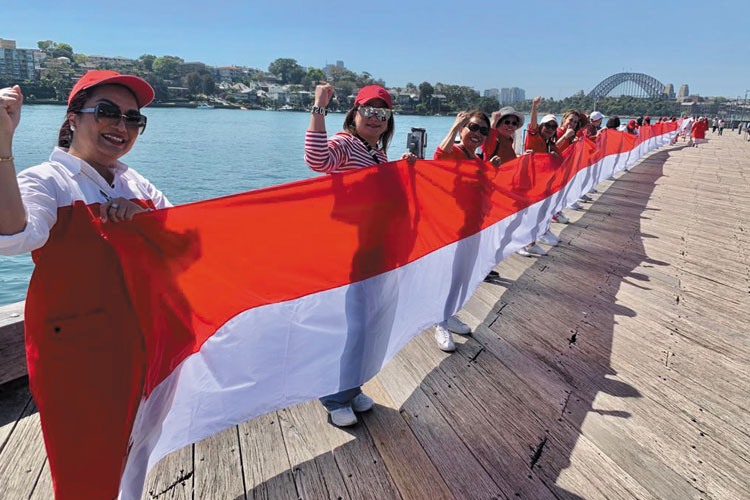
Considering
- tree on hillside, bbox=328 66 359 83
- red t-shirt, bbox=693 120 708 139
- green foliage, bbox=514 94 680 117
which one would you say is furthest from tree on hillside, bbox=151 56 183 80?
red t-shirt, bbox=693 120 708 139

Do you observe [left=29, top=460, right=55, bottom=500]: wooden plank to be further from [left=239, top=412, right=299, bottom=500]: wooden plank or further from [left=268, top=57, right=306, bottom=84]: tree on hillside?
[left=268, top=57, right=306, bottom=84]: tree on hillside

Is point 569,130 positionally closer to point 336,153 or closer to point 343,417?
point 336,153

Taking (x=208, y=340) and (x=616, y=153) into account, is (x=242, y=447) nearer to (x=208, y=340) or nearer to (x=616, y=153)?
(x=208, y=340)

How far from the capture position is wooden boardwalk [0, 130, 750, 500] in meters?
2.07

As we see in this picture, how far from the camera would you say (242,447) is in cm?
225

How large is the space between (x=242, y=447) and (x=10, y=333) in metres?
1.38

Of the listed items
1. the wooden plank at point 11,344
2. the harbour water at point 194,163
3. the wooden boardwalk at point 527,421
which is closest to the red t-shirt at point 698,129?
the harbour water at point 194,163

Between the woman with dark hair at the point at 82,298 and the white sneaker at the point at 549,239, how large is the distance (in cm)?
573

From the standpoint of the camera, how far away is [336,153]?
236cm

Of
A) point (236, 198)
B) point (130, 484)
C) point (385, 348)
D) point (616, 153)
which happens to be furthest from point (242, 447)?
point (616, 153)

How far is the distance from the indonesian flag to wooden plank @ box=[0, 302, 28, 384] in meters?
1.21

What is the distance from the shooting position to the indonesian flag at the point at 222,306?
1.42 m

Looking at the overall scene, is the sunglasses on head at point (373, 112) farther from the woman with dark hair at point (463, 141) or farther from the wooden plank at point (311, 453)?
the wooden plank at point (311, 453)

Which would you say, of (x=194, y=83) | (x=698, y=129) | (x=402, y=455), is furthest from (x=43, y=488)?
(x=194, y=83)
